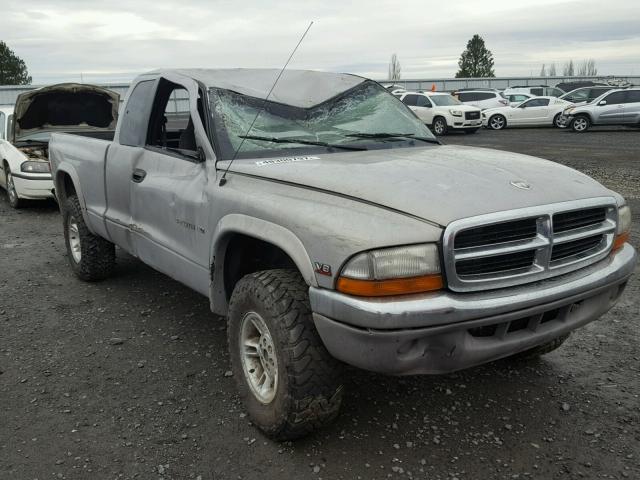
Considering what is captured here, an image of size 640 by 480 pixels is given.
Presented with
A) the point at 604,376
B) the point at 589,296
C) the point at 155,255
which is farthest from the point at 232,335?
the point at 604,376

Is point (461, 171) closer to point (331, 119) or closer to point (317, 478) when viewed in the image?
point (331, 119)

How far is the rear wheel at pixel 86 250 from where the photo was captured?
18.0 feet

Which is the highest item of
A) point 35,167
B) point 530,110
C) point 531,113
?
point 530,110

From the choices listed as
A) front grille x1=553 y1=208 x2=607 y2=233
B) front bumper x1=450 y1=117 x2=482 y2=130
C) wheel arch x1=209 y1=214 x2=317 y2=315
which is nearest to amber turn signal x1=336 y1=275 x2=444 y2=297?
wheel arch x1=209 y1=214 x2=317 y2=315

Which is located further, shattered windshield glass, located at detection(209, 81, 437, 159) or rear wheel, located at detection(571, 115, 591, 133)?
rear wheel, located at detection(571, 115, 591, 133)

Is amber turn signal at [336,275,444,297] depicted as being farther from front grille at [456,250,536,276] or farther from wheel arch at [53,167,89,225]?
wheel arch at [53,167,89,225]

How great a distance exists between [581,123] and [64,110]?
1871 centimetres

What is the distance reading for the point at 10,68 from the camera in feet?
156

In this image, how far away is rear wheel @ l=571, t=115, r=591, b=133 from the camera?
22506 millimetres

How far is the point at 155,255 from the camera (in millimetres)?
4113

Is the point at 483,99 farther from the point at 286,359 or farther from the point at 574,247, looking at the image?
the point at 286,359

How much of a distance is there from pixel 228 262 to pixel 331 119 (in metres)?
1.17

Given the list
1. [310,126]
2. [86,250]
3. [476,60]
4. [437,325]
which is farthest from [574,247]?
[476,60]

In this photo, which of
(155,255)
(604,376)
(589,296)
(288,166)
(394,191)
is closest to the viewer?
(394,191)
